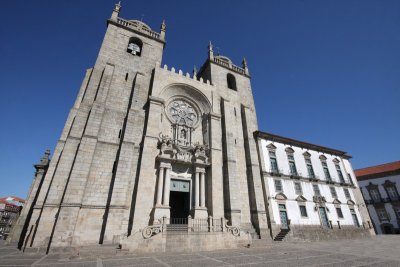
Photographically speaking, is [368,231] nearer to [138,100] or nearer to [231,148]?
[231,148]

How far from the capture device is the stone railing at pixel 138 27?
2267 centimetres

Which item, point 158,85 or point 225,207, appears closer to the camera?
point 225,207

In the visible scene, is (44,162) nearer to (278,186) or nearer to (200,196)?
(200,196)

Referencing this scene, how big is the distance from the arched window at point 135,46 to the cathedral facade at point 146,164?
0.37ft

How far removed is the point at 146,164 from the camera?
50.4 ft

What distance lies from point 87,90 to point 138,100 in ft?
13.7

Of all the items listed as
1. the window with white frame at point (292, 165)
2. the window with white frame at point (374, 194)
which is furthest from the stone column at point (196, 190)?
the window with white frame at point (374, 194)

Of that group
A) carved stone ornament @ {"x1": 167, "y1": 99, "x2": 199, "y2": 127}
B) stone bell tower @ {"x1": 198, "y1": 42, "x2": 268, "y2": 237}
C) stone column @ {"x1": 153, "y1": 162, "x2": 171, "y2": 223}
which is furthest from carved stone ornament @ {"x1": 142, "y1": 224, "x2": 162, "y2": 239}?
carved stone ornament @ {"x1": 167, "y1": 99, "x2": 199, "y2": 127}

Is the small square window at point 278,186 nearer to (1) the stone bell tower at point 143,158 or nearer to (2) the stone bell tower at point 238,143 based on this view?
(2) the stone bell tower at point 238,143

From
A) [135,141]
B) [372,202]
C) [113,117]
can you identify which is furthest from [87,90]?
[372,202]

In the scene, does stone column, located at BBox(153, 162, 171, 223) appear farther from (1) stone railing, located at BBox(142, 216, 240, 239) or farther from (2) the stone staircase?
(2) the stone staircase

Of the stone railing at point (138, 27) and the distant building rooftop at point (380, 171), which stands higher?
the stone railing at point (138, 27)

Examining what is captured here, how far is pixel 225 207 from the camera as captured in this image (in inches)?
712

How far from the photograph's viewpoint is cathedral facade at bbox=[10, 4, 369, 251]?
12469 millimetres
